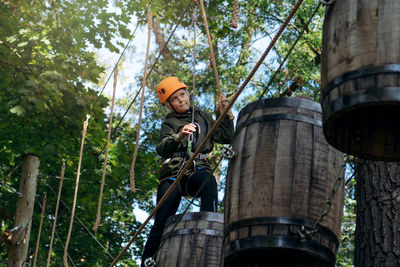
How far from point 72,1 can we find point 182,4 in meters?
1.90

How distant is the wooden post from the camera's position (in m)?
10.7

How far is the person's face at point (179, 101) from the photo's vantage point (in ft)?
18.2

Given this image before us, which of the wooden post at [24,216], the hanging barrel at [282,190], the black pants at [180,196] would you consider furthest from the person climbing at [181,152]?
the wooden post at [24,216]

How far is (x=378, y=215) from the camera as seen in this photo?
5.02 m

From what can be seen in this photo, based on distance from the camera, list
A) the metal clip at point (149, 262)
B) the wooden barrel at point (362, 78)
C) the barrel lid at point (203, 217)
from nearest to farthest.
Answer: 1. the wooden barrel at point (362, 78)
2. the barrel lid at point (203, 217)
3. the metal clip at point (149, 262)

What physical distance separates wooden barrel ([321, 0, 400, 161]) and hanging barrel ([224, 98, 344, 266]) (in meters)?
0.61

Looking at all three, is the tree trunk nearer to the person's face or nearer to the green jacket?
the green jacket

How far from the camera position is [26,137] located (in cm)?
1115

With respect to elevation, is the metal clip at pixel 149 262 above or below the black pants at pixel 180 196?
below

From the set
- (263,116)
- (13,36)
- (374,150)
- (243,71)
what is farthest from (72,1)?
(374,150)

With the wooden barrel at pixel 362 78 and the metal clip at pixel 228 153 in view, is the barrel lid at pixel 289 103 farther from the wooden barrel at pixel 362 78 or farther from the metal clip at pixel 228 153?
the wooden barrel at pixel 362 78

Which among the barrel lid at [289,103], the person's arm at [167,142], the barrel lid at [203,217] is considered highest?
the person's arm at [167,142]

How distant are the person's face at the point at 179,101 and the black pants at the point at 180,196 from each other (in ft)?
2.02

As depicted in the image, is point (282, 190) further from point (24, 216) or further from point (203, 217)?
point (24, 216)
